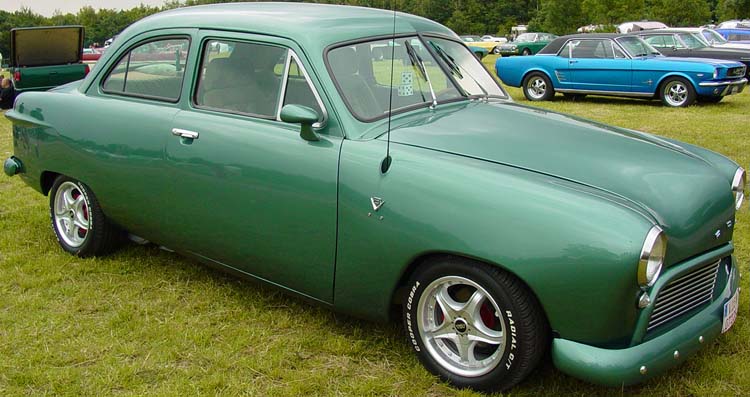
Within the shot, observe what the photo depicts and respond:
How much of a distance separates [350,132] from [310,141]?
206mm

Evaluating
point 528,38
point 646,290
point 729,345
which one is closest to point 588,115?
point 729,345

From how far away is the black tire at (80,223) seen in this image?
4.73 metres

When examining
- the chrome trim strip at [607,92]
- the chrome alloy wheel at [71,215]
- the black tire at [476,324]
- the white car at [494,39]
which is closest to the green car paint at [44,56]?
the chrome alloy wheel at [71,215]

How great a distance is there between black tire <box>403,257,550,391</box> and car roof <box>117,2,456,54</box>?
1347 mm

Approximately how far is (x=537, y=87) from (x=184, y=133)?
451 inches

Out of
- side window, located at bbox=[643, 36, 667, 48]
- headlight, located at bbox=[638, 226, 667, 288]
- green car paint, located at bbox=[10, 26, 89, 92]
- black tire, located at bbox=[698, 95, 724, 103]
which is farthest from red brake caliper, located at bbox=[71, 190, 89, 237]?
side window, located at bbox=[643, 36, 667, 48]

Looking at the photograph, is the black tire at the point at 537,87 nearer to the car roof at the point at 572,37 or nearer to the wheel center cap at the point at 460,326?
the car roof at the point at 572,37

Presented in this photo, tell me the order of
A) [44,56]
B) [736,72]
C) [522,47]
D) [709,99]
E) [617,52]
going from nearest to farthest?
[44,56], [736,72], [709,99], [617,52], [522,47]

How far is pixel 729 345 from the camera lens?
143 inches

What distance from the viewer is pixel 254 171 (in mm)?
3643

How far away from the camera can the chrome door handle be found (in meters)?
3.92

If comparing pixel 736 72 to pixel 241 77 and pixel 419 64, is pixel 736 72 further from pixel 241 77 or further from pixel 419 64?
pixel 241 77

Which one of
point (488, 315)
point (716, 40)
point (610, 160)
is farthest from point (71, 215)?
point (716, 40)

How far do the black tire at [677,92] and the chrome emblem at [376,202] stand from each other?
11.0m
